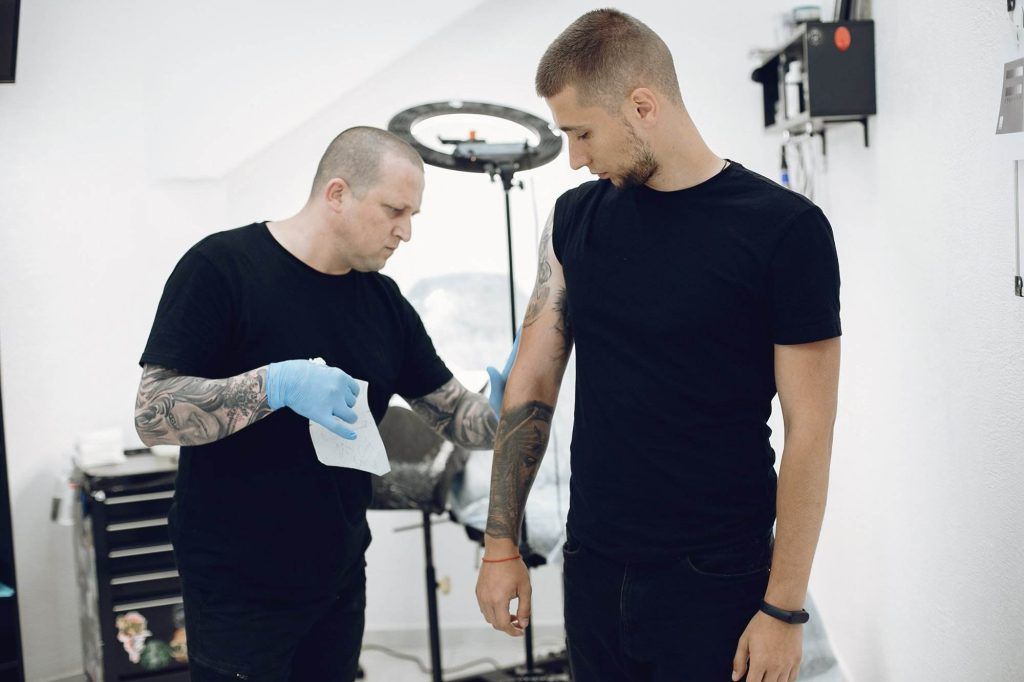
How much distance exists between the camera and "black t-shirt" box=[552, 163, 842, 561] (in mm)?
1132

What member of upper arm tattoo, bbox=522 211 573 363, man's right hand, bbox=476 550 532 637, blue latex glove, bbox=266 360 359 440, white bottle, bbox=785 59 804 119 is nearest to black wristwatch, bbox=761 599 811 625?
man's right hand, bbox=476 550 532 637

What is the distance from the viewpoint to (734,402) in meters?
1.19

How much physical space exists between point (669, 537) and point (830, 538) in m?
1.80

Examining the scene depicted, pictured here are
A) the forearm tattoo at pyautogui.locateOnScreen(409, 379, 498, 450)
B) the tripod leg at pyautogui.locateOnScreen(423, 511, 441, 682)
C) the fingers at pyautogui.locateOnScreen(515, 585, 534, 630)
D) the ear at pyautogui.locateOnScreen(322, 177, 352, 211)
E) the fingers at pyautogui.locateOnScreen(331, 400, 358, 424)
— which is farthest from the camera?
the tripod leg at pyautogui.locateOnScreen(423, 511, 441, 682)

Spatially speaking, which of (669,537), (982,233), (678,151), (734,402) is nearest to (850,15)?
(982,233)

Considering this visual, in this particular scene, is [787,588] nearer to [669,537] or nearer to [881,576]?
[669,537]

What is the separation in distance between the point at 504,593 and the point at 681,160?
2.22ft

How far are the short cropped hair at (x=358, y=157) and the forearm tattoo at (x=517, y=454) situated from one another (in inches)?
20.5

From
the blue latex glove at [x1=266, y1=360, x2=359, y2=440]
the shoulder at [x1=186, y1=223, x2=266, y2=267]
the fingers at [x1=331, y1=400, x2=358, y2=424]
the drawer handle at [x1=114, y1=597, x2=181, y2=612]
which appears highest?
the shoulder at [x1=186, y1=223, x2=266, y2=267]

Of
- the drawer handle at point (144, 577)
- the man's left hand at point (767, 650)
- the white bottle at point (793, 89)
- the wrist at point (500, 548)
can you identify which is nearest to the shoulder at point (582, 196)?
the wrist at point (500, 548)

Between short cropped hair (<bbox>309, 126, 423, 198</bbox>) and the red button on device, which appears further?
the red button on device

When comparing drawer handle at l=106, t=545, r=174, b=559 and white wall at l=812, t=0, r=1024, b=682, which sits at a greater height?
white wall at l=812, t=0, r=1024, b=682

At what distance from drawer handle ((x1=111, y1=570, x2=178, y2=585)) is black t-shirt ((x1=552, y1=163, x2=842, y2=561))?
1.73m

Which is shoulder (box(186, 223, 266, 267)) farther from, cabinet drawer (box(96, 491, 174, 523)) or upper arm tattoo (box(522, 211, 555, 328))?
cabinet drawer (box(96, 491, 174, 523))
